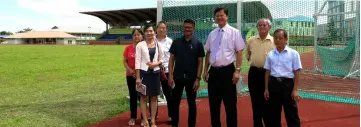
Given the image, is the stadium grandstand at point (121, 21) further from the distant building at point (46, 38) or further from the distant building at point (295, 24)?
the distant building at point (295, 24)

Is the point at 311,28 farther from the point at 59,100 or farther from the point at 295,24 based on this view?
the point at 59,100

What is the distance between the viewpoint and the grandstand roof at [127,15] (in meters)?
79.0

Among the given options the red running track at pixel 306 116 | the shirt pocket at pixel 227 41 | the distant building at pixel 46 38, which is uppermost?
the distant building at pixel 46 38

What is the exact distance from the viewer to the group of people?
14.4 feet

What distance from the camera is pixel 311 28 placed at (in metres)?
9.31

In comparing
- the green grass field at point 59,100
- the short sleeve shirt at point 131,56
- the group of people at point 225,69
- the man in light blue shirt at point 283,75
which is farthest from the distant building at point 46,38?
the man in light blue shirt at point 283,75

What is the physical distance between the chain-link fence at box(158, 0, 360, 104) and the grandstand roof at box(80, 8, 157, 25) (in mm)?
64772

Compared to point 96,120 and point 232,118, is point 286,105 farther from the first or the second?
point 96,120

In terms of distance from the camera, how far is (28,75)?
13789mm

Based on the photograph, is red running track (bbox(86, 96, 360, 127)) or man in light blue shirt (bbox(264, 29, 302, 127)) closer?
man in light blue shirt (bbox(264, 29, 302, 127))

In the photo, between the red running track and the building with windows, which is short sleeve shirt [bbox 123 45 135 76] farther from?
the building with windows

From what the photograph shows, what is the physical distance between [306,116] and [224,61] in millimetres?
2467

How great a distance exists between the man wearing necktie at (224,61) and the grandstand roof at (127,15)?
70.6 m

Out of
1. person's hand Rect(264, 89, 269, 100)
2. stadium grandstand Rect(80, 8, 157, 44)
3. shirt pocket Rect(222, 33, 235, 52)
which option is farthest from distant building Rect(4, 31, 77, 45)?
person's hand Rect(264, 89, 269, 100)
